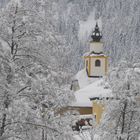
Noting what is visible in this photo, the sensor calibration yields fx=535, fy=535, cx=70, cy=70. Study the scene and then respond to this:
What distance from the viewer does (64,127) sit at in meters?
10.8

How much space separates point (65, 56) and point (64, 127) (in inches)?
57.8

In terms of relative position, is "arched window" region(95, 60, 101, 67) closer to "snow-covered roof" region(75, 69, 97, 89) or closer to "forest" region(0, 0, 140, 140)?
"snow-covered roof" region(75, 69, 97, 89)

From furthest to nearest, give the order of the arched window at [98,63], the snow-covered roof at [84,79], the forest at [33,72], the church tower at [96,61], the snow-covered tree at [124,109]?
the arched window at [98,63] → the church tower at [96,61] → the snow-covered roof at [84,79] → the snow-covered tree at [124,109] → the forest at [33,72]

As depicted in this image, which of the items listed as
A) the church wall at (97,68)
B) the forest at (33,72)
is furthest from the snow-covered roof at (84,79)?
the forest at (33,72)

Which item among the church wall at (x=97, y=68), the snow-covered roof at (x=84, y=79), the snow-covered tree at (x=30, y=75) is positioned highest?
the church wall at (x=97, y=68)

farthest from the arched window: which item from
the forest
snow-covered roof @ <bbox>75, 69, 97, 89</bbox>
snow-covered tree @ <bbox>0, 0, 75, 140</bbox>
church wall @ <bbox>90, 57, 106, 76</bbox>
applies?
snow-covered tree @ <bbox>0, 0, 75, 140</bbox>

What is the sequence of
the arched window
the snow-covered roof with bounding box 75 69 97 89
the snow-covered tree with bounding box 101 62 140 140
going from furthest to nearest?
the arched window
the snow-covered roof with bounding box 75 69 97 89
the snow-covered tree with bounding box 101 62 140 140

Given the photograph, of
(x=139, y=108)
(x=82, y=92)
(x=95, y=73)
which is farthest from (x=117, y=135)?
(x=95, y=73)

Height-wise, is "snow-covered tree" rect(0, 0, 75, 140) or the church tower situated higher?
the church tower

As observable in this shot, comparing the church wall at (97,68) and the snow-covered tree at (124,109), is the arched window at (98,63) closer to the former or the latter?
the church wall at (97,68)

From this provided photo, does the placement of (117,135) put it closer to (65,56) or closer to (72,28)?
(65,56)

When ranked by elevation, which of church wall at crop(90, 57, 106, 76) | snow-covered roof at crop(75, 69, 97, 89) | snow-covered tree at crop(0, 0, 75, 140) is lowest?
snow-covered tree at crop(0, 0, 75, 140)

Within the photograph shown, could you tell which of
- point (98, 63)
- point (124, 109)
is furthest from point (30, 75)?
point (98, 63)

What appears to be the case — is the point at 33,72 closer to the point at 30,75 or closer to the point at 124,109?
the point at 30,75
